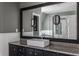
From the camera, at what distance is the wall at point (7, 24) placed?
2.85 meters

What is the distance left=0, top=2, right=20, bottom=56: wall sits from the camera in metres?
2.85

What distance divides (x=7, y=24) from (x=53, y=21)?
1.53 m

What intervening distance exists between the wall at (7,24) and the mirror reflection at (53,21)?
376 mm

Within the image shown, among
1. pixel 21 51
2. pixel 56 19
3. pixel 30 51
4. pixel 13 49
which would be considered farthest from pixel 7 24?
pixel 56 19

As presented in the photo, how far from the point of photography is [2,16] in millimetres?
2877

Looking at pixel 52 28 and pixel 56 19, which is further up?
pixel 56 19

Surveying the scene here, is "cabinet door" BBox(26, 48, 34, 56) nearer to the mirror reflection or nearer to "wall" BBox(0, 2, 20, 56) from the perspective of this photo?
the mirror reflection

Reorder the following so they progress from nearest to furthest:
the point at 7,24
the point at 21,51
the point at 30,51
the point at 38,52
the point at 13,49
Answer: the point at 38,52 → the point at 30,51 → the point at 21,51 → the point at 13,49 → the point at 7,24

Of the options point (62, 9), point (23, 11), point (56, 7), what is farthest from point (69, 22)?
point (23, 11)

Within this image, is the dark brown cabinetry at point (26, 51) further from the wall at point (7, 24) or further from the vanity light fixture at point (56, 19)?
the vanity light fixture at point (56, 19)

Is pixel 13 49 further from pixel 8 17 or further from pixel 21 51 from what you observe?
pixel 8 17

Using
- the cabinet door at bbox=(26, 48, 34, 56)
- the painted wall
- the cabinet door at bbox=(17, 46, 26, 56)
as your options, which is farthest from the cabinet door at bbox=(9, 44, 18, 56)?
the painted wall

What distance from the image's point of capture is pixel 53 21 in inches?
95.8

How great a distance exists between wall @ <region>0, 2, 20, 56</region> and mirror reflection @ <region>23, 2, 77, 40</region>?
0.38m
